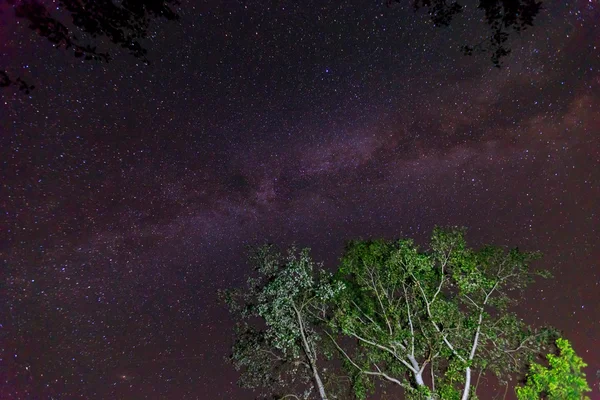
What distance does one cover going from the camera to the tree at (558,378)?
57.5 feet

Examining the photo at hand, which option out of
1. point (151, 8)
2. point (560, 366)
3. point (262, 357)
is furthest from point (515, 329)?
point (151, 8)

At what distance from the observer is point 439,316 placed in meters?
17.2

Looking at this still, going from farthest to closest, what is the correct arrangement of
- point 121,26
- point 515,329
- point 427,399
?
point 515,329
point 427,399
point 121,26

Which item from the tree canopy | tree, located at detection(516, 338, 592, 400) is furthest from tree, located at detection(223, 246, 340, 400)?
tree, located at detection(516, 338, 592, 400)

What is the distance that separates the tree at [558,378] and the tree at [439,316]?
1257mm

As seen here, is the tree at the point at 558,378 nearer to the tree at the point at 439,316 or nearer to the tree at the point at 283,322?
the tree at the point at 439,316

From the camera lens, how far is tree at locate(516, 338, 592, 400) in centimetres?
1752

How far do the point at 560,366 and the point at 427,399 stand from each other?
27.1ft

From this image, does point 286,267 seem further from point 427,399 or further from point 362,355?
point 427,399

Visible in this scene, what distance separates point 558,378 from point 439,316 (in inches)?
293

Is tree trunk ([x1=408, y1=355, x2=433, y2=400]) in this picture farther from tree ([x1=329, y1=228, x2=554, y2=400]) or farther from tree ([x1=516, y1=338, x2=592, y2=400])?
tree ([x1=516, y1=338, x2=592, y2=400])

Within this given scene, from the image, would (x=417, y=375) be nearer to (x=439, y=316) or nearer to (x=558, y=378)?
(x=439, y=316)

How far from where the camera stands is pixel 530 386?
18.2 metres

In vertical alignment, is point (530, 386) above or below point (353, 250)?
below
